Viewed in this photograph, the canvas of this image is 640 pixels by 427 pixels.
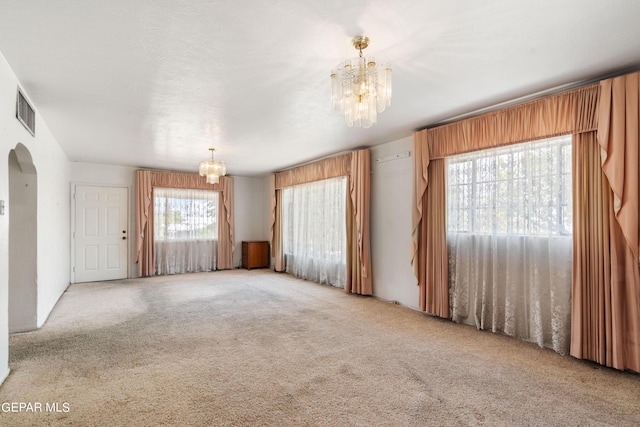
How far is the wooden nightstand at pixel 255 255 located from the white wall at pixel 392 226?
13.2ft

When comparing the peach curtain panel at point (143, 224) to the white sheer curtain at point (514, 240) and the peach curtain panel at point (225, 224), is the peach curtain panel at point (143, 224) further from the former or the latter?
the white sheer curtain at point (514, 240)

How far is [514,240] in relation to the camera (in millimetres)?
3463

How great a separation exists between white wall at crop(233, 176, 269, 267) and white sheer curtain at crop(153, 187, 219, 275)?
0.60 m

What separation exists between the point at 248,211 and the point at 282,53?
22.1 ft

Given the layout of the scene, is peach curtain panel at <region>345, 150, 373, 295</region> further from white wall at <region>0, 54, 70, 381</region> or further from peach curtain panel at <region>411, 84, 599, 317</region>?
white wall at <region>0, 54, 70, 381</region>

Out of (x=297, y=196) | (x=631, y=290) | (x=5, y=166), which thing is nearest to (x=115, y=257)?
(x=297, y=196)

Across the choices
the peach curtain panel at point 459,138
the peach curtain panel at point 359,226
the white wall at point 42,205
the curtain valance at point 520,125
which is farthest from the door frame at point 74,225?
the curtain valance at point 520,125

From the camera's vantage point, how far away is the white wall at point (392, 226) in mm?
4746

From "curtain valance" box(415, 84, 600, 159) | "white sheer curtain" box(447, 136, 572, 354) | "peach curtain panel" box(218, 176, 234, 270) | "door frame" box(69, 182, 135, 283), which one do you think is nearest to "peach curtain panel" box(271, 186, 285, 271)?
"peach curtain panel" box(218, 176, 234, 270)

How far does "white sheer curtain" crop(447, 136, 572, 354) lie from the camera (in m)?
3.11

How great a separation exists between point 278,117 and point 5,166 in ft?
8.39

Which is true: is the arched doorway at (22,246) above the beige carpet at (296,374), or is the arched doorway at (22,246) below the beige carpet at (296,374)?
above

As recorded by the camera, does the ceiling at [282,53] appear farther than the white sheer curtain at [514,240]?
No

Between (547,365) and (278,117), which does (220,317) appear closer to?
(278,117)
